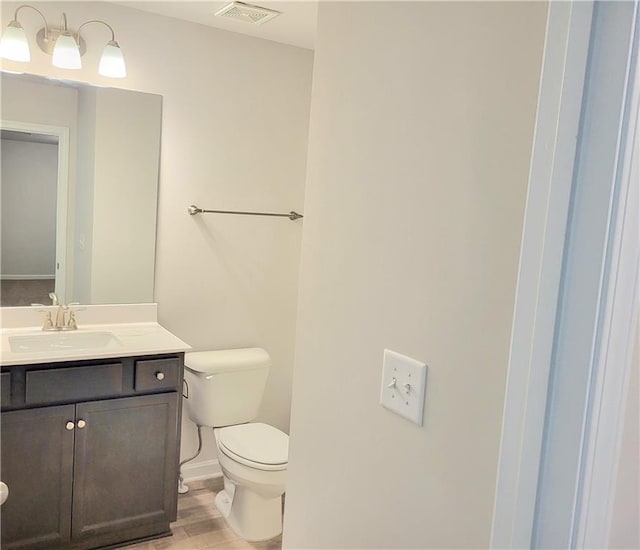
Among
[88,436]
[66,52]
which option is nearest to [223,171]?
[66,52]

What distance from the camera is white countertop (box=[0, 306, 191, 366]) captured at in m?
2.10

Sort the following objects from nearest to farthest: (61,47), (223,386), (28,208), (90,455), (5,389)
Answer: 1. (5,389)
2. (90,455)
3. (61,47)
4. (28,208)
5. (223,386)

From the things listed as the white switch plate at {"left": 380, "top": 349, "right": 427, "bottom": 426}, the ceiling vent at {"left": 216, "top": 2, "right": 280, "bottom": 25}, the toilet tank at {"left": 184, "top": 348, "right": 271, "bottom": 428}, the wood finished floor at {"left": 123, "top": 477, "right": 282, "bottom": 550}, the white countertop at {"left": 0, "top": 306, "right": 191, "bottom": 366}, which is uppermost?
the ceiling vent at {"left": 216, "top": 2, "right": 280, "bottom": 25}

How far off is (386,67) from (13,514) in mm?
2101

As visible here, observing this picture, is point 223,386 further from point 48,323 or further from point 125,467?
point 48,323

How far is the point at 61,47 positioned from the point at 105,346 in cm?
128

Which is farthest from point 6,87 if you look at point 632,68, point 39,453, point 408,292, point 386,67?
point 632,68

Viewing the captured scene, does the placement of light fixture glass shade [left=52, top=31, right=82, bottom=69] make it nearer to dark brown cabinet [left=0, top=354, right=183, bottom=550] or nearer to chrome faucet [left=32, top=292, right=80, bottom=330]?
chrome faucet [left=32, top=292, right=80, bottom=330]

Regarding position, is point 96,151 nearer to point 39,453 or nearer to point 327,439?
point 39,453

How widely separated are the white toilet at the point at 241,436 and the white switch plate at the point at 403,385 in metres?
1.53

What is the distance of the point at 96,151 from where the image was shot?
2619 millimetres

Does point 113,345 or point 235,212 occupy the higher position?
point 235,212

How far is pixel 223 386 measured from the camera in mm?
2760

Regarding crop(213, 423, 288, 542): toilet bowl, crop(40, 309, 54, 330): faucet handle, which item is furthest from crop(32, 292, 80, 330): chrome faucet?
crop(213, 423, 288, 542): toilet bowl
